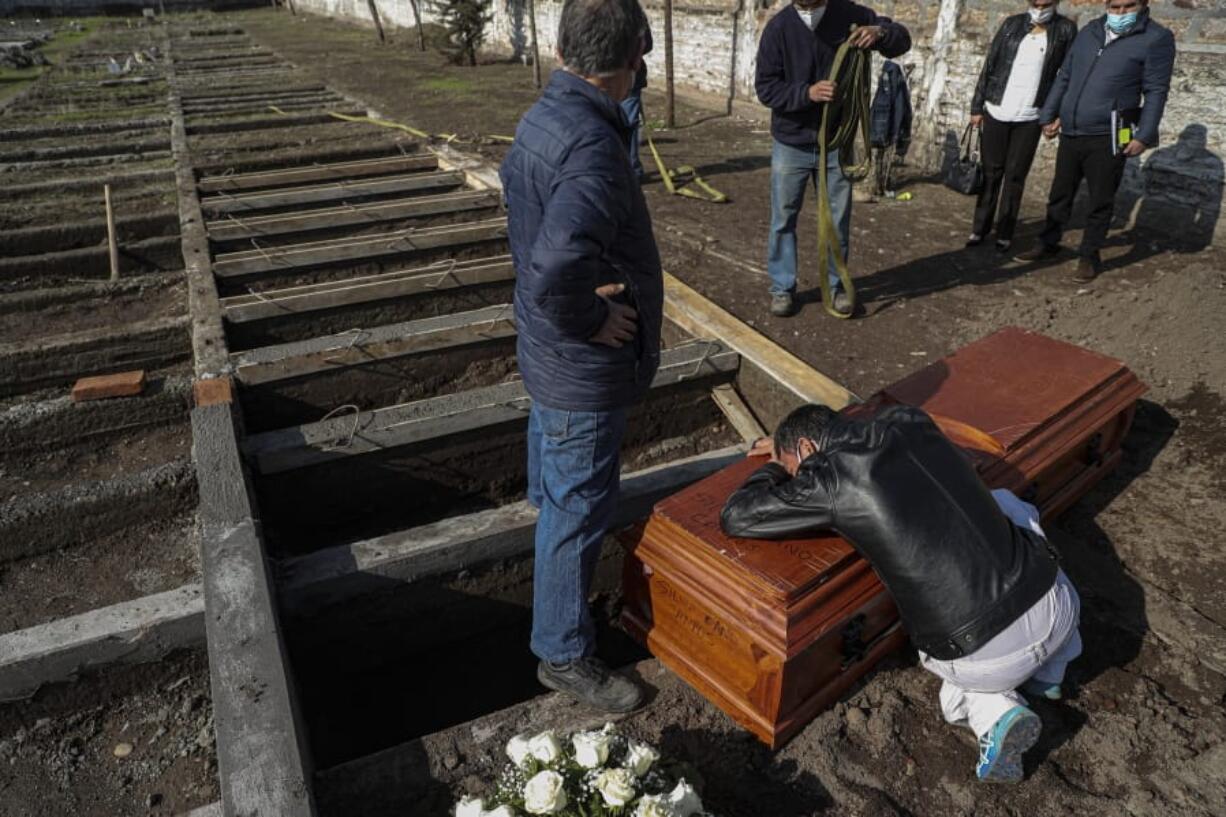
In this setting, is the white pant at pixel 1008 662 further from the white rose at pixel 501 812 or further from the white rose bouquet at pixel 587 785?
the white rose at pixel 501 812

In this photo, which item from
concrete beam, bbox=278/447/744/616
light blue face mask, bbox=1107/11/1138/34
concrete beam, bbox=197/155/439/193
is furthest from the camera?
concrete beam, bbox=197/155/439/193

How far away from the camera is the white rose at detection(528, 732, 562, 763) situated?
7.22 feet

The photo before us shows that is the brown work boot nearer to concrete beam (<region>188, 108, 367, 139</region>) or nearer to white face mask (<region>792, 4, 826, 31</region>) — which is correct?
white face mask (<region>792, 4, 826, 31</region>)

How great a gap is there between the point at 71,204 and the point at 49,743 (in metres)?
6.92

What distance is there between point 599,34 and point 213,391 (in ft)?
10.7

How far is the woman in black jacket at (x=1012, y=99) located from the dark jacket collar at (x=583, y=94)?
16.3 feet

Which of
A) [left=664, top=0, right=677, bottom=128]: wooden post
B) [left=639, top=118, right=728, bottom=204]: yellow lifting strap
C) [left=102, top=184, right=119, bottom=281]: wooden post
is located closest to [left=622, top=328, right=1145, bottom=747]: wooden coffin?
[left=639, top=118, right=728, bottom=204]: yellow lifting strap

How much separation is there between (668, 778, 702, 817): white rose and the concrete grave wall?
6542 millimetres

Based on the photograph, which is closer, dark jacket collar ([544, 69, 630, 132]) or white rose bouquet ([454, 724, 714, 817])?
white rose bouquet ([454, 724, 714, 817])

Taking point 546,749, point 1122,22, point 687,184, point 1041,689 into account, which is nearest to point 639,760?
point 546,749

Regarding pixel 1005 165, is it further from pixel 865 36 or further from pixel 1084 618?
pixel 1084 618

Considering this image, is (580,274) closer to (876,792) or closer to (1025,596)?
(1025,596)

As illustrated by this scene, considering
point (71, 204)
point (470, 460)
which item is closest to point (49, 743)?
point (470, 460)

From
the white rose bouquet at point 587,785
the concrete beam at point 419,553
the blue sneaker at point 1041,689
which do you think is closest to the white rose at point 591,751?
the white rose bouquet at point 587,785
